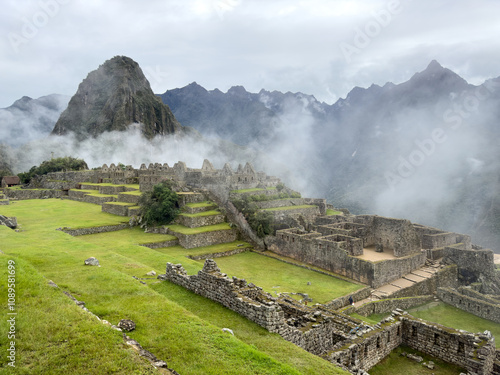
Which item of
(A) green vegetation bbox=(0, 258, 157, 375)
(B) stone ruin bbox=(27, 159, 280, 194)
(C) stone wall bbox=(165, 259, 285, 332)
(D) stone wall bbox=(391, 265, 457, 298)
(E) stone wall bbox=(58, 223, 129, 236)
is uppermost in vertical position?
(B) stone ruin bbox=(27, 159, 280, 194)

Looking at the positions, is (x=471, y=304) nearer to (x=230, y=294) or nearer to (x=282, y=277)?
(x=282, y=277)

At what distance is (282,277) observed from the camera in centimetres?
2025

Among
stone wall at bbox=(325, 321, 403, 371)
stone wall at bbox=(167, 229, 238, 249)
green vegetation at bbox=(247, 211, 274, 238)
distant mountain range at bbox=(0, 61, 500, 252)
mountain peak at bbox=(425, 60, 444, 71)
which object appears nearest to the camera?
stone wall at bbox=(325, 321, 403, 371)

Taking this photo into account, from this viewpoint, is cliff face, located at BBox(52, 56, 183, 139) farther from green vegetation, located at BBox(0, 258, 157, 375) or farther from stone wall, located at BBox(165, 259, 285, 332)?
green vegetation, located at BBox(0, 258, 157, 375)

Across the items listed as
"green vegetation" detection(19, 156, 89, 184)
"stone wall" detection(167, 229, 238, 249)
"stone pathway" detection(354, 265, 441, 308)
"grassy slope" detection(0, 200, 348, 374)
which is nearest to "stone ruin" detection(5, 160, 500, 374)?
"stone pathway" detection(354, 265, 441, 308)

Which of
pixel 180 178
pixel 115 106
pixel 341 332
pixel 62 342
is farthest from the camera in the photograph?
pixel 115 106

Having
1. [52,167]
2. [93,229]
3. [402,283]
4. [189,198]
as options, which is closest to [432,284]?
[402,283]

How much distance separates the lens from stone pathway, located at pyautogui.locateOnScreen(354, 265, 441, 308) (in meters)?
18.5

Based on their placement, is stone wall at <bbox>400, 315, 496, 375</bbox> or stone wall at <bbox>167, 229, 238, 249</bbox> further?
stone wall at <bbox>167, 229, 238, 249</bbox>

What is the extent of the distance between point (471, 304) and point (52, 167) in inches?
2554

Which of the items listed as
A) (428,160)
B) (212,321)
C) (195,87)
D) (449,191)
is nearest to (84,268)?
(212,321)

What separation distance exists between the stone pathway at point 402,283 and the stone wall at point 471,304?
1794 mm

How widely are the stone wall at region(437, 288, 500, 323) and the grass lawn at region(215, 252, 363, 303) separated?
5099 mm

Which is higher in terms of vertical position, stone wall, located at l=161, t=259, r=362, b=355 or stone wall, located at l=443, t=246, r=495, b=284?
stone wall, located at l=161, t=259, r=362, b=355
